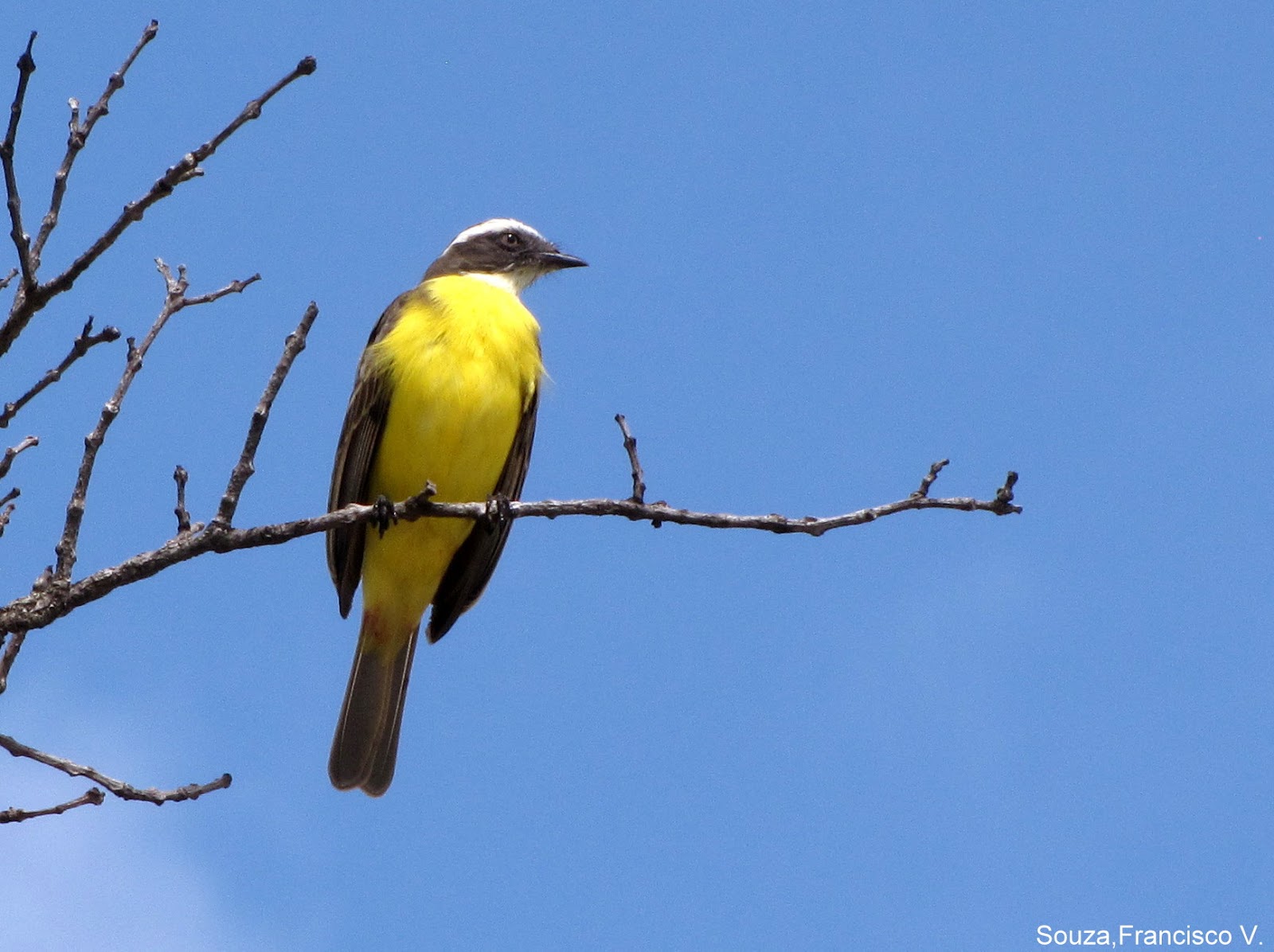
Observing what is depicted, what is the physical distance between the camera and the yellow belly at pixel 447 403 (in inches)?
274

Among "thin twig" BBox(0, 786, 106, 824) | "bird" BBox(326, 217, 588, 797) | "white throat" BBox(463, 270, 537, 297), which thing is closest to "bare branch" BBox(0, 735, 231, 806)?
"thin twig" BBox(0, 786, 106, 824)

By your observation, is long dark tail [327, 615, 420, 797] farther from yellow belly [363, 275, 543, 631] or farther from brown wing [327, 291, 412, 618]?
brown wing [327, 291, 412, 618]

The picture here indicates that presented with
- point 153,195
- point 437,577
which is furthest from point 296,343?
point 437,577

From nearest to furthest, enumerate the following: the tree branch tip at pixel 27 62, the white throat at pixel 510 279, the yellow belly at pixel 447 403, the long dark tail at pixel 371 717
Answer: the tree branch tip at pixel 27 62 < the yellow belly at pixel 447 403 < the long dark tail at pixel 371 717 < the white throat at pixel 510 279

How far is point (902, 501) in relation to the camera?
4516mm

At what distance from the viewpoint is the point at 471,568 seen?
779 cm

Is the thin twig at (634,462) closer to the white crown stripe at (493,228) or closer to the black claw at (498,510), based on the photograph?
the black claw at (498,510)

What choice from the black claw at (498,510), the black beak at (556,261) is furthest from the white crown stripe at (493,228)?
the black claw at (498,510)

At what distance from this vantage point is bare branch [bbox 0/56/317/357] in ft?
12.4

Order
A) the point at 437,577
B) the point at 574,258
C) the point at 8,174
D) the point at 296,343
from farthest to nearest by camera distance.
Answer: the point at 574,258 < the point at 437,577 < the point at 296,343 < the point at 8,174

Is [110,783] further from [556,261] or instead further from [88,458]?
[556,261]

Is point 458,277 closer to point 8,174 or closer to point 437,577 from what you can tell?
point 437,577

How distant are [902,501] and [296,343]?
6.08 feet

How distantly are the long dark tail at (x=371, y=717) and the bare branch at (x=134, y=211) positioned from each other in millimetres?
3954
